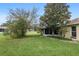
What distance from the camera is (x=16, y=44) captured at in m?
7.52

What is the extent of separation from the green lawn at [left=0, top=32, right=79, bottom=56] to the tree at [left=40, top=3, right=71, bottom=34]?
43 centimetres

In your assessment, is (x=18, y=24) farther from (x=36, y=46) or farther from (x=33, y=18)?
(x=36, y=46)

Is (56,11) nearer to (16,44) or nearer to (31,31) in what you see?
(31,31)

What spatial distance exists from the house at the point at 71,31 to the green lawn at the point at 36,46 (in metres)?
0.18

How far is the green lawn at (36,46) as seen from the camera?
7312 mm

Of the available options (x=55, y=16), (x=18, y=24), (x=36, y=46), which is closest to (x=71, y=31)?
(x=55, y=16)


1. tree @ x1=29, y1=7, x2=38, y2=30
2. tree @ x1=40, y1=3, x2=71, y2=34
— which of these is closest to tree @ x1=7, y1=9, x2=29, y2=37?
tree @ x1=29, y1=7, x2=38, y2=30

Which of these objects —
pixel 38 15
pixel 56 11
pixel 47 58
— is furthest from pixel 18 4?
pixel 47 58

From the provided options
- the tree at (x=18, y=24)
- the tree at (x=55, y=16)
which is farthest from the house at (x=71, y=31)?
the tree at (x=18, y=24)

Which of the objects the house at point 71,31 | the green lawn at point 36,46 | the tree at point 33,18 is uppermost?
the tree at point 33,18

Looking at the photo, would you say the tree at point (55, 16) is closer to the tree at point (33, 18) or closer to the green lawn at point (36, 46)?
the tree at point (33, 18)

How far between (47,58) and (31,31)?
3.28 ft

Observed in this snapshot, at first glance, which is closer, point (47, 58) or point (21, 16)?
point (47, 58)

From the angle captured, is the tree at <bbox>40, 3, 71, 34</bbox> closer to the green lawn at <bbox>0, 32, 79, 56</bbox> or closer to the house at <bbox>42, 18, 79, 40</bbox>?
the house at <bbox>42, 18, 79, 40</bbox>
